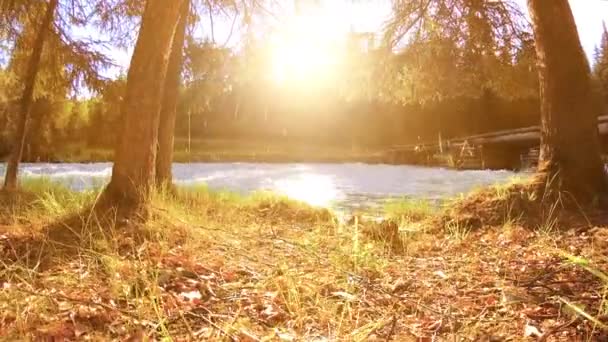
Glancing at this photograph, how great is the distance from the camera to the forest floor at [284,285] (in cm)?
207

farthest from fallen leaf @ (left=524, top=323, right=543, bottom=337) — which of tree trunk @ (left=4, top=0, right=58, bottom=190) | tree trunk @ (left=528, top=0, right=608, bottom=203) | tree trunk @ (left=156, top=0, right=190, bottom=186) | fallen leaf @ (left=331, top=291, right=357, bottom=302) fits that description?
tree trunk @ (left=4, top=0, right=58, bottom=190)

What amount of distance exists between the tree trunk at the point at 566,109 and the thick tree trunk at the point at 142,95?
380 cm

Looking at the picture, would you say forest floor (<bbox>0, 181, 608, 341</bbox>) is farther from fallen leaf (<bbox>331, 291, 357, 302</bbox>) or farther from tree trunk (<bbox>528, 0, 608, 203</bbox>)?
tree trunk (<bbox>528, 0, 608, 203</bbox>)

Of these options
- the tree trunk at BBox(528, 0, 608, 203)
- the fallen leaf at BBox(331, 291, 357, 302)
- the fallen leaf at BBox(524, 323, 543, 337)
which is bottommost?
the fallen leaf at BBox(524, 323, 543, 337)

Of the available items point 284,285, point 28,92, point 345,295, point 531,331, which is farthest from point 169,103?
point 531,331

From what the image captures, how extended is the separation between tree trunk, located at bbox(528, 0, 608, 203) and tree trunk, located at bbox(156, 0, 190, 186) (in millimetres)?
4966

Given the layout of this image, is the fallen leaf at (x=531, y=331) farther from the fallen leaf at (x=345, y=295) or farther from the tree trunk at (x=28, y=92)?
the tree trunk at (x=28, y=92)

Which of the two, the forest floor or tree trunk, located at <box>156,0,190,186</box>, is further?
tree trunk, located at <box>156,0,190,186</box>

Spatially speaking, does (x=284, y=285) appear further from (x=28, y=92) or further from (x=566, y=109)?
(x=28, y=92)

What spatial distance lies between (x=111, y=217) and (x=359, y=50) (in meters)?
4.99

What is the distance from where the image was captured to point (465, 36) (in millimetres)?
6859

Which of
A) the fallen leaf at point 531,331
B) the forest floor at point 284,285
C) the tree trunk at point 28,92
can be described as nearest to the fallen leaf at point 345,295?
the forest floor at point 284,285

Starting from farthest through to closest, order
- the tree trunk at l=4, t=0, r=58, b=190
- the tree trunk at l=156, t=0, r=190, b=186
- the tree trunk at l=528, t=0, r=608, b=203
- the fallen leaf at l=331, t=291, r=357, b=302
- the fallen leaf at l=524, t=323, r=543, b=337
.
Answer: the tree trunk at l=156, t=0, r=190, b=186 → the tree trunk at l=4, t=0, r=58, b=190 → the tree trunk at l=528, t=0, r=608, b=203 → the fallen leaf at l=331, t=291, r=357, b=302 → the fallen leaf at l=524, t=323, r=543, b=337

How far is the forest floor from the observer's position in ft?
6.81
